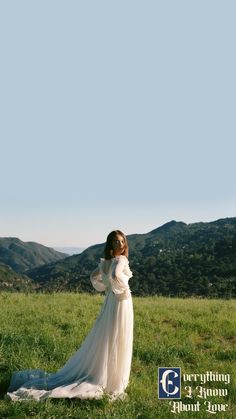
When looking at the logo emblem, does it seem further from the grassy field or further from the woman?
the woman

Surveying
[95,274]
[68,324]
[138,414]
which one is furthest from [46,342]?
[138,414]

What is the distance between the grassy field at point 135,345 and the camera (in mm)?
7885

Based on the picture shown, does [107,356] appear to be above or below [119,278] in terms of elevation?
below

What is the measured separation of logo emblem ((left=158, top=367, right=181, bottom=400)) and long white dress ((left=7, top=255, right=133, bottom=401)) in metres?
0.82

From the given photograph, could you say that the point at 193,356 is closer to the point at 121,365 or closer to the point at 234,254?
the point at 121,365

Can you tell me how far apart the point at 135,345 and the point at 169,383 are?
8.46 feet

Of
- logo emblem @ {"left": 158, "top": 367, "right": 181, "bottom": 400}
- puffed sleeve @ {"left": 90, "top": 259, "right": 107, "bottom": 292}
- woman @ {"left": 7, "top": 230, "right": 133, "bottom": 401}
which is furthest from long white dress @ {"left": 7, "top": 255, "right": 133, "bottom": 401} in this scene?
logo emblem @ {"left": 158, "top": 367, "right": 181, "bottom": 400}

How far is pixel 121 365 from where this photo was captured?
8664 millimetres

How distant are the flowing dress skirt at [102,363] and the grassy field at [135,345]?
12.1 inches

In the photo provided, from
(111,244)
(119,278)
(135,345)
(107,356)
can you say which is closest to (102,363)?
(107,356)

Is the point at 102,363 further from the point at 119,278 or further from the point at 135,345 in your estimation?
the point at 135,345

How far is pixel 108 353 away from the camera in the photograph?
8.62 m

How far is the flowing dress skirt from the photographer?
851 centimetres

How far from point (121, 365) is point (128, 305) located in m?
1.06
